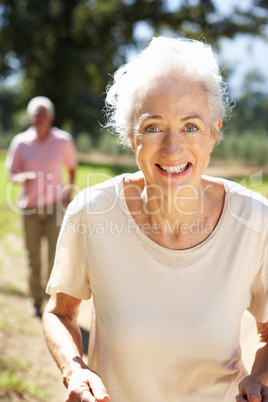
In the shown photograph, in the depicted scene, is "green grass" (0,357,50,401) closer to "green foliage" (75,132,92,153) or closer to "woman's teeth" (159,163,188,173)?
"woman's teeth" (159,163,188,173)

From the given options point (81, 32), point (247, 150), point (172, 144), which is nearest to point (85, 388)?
point (172, 144)

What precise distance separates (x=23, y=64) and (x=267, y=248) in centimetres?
1766

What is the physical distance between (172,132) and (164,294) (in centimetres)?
53

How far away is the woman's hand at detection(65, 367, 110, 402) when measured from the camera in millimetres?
1232

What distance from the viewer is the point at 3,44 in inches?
637

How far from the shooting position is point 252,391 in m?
1.30

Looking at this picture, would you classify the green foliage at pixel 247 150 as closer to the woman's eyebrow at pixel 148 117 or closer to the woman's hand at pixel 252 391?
the woman's eyebrow at pixel 148 117

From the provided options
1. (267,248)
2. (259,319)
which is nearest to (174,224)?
(267,248)

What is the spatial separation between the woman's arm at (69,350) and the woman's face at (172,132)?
1.85 feet

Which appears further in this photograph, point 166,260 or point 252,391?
point 166,260

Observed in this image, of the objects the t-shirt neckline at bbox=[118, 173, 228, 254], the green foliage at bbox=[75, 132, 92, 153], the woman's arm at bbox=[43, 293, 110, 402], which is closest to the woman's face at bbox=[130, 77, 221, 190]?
the t-shirt neckline at bbox=[118, 173, 228, 254]

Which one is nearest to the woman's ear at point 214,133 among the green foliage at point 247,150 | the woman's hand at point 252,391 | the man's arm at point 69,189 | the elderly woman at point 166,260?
the elderly woman at point 166,260

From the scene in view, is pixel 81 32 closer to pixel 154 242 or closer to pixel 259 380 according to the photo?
pixel 154 242

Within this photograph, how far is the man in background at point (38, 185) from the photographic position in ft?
14.5
